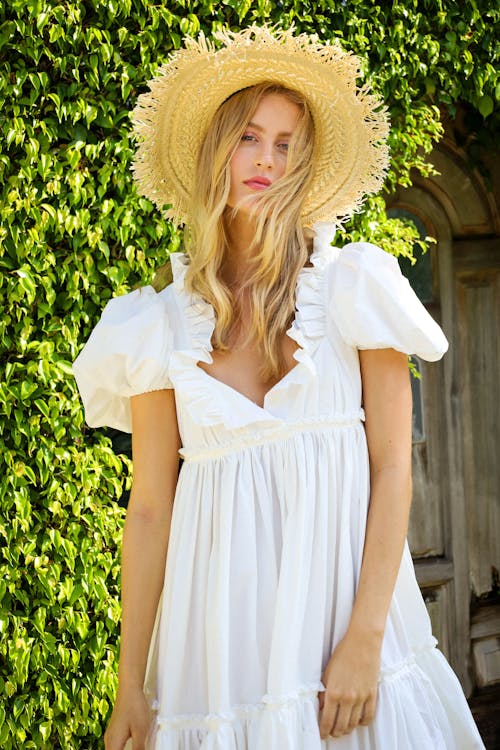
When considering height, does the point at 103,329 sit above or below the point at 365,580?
above

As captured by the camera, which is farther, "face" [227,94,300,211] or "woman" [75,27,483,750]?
"face" [227,94,300,211]

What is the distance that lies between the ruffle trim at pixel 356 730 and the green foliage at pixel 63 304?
99 cm

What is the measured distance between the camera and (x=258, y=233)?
1.86m

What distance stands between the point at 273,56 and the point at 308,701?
1.26m

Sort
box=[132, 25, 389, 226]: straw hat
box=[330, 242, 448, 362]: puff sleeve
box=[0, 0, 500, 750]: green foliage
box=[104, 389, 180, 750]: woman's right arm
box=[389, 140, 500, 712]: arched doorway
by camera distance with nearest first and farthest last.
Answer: box=[330, 242, 448, 362]: puff sleeve → box=[104, 389, 180, 750]: woman's right arm → box=[132, 25, 389, 226]: straw hat → box=[0, 0, 500, 750]: green foliage → box=[389, 140, 500, 712]: arched doorway

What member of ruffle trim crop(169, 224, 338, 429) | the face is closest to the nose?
the face

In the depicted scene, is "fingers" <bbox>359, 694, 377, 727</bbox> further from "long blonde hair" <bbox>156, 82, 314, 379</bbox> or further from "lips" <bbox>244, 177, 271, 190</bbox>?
"lips" <bbox>244, 177, 271, 190</bbox>

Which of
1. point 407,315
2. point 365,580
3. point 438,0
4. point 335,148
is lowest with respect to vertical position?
point 365,580

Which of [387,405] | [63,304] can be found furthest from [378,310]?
[63,304]

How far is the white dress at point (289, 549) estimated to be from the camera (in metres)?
1.61

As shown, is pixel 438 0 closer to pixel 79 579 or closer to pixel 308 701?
pixel 79 579

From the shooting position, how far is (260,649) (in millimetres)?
1664

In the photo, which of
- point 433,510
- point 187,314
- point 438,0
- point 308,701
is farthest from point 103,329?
point 433,510

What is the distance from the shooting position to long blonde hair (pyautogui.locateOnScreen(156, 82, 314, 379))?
5.98 ft
